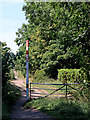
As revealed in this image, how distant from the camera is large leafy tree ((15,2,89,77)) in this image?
8008 mm

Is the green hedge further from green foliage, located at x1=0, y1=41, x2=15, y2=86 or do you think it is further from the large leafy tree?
green foliage, located at x1=0, y1=41, x2=15, y2=86


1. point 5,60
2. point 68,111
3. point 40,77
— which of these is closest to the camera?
point 68,111

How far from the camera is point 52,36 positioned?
17.4 metres

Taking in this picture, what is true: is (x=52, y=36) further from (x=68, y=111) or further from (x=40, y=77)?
(x=68, y=111)

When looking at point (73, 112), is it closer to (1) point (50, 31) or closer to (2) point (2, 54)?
(2) point (2, 54)

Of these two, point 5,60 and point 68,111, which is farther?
point 5,60

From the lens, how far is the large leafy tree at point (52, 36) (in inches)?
315

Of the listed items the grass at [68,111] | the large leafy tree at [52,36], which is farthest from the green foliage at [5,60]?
the large leafy tree at [52,36]

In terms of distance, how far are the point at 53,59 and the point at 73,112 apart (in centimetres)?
1079

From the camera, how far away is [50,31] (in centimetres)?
1752

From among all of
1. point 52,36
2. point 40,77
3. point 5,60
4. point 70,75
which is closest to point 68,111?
point 5,60

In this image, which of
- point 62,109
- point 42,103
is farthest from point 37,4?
point 62,109

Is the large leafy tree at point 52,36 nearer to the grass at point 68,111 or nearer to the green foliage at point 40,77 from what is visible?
the green foliage at point 40,77

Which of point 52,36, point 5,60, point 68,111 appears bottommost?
point 68,111
